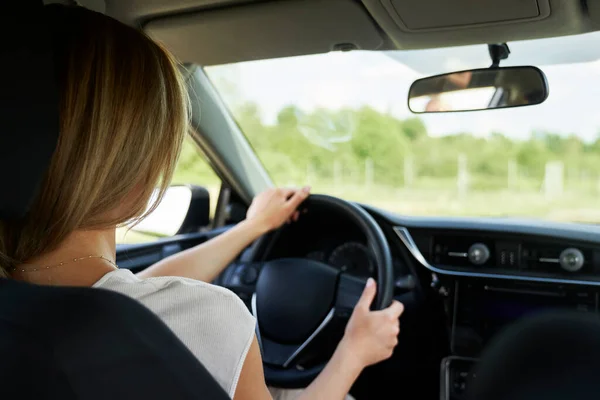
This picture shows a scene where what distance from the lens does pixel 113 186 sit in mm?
1377

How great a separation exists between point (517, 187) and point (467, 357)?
8095mm

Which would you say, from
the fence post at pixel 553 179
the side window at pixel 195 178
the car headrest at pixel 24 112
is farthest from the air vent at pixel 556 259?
the fence post at pixel 553 179

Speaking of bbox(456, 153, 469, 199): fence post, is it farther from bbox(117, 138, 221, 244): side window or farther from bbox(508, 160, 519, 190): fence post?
bbox(117, 138, 221, 244): side window

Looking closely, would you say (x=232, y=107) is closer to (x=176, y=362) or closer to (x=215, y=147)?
(x=215, y=147)

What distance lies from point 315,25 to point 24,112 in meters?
1.54

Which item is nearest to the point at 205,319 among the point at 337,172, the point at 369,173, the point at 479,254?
the point at 479,254

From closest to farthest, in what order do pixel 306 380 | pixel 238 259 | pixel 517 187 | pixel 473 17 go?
1. pixel 473 17
2. pixel 306 380
3. pixel 238 259
4. pixel 517 187

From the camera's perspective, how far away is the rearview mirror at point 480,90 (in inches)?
106

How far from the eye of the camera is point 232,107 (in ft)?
12.5

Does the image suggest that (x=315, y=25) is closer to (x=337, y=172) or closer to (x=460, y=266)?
(x=460, y=266)

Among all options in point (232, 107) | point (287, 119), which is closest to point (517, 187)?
point (287, 119)

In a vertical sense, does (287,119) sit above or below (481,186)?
above

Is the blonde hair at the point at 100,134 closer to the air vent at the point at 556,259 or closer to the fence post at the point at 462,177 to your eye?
the air vent at the point at 556,259

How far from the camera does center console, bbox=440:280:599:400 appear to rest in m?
3.12
